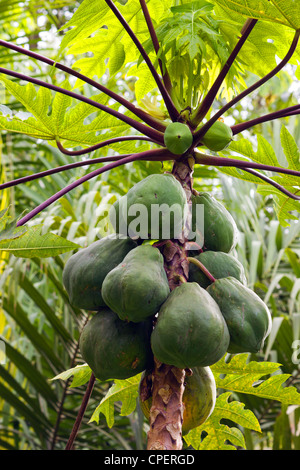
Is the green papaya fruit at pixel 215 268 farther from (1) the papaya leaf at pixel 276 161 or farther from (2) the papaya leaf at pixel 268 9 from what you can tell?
(2) the papaya leaf at pixel 268 9

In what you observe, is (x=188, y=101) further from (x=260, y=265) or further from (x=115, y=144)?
(x=260, y=265)

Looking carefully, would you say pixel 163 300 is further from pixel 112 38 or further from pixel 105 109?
pixel 112 38

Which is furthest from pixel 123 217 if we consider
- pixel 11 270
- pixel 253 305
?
pixel 11 270

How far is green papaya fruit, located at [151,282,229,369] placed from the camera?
863 millimetres

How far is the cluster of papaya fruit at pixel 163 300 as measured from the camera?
880 mm

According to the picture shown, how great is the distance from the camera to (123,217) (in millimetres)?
1041

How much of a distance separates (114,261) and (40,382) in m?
1.45

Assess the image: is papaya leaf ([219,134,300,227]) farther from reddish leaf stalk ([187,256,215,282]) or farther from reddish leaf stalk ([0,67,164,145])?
reddish leaf stalk ([187,256,215,282])

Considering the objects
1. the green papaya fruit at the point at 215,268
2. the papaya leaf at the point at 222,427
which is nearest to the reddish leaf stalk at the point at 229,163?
the green papaya fruit at the point at 215,268

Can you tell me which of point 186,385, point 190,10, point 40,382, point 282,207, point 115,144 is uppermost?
point 190,10

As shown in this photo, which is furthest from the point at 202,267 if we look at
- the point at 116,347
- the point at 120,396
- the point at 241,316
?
the point at 120,396

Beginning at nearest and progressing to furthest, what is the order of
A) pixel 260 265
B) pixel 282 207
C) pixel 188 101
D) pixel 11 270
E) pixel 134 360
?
pixel 134 360 < pixel 188 101 < pixel 282 207 < pixel 11 270 < pixel 260 265

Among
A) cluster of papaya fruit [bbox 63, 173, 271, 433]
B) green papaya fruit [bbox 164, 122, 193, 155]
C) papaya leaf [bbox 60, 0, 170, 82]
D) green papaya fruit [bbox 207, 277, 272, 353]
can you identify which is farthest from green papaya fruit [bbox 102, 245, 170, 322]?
papaya leaf [bbox 60, 0, 170, 82]

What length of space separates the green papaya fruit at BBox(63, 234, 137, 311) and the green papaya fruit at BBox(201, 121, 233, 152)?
0.95 ft
